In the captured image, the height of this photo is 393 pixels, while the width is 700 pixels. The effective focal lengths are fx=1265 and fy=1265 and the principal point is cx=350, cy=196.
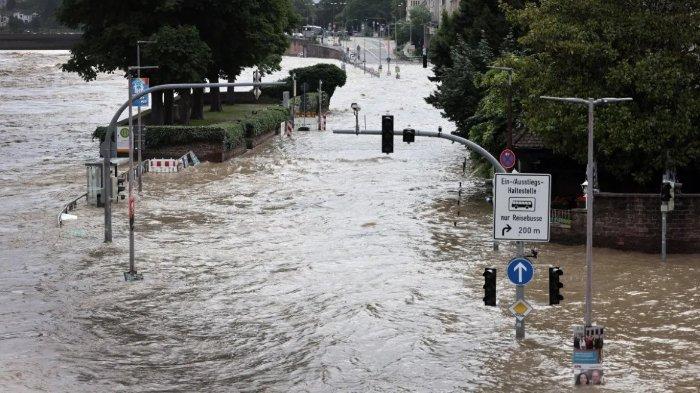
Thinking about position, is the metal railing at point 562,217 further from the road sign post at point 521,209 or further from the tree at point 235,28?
the tree at point 235,28

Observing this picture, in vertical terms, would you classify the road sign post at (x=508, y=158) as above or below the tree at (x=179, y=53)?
below

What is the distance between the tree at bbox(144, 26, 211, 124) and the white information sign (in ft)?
132

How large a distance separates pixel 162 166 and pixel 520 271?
120ft

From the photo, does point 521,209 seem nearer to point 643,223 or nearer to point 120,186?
point 643,223

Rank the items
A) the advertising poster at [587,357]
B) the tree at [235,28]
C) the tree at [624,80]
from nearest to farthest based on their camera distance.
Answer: the advertising poster at [587,357]
the tree at [624,80]
the tree at [235,28]

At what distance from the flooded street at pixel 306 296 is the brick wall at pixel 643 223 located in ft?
2.13

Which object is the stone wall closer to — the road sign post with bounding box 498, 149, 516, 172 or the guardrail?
the guardrail

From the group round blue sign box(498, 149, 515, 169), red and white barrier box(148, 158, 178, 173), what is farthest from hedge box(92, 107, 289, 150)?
round blue sign box(498, 149, 515, 169)

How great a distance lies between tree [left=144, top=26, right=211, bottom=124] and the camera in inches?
2689

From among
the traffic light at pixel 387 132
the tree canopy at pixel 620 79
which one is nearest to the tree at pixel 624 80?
the tree canopy at pixel 620 79

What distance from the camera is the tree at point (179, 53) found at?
6831 cm

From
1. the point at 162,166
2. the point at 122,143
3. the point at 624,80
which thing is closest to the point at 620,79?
the point at 624,80

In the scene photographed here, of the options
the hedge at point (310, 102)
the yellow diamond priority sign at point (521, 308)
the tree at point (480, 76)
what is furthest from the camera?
the hedge at point (310, 102)

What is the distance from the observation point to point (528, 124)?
148ft
